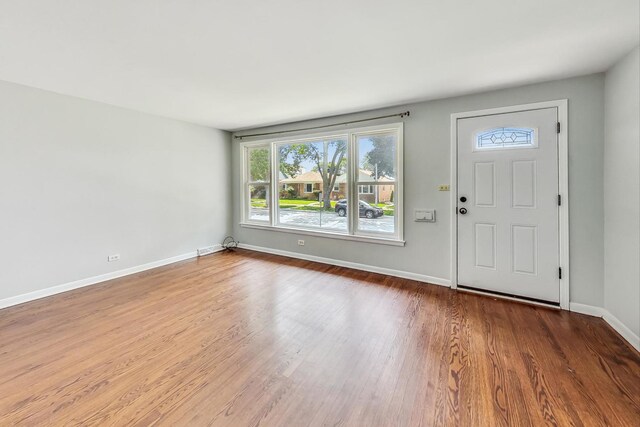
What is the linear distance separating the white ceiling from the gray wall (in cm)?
20

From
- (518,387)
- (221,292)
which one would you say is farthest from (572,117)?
(221,292)

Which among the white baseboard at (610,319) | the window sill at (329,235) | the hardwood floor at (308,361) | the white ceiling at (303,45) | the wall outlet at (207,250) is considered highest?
the white ceiling at (303,45)

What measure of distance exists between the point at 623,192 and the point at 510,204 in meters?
0.85

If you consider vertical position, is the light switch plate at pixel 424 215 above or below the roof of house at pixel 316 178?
below

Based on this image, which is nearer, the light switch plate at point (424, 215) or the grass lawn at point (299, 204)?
the light switch plate at point (424, 215)

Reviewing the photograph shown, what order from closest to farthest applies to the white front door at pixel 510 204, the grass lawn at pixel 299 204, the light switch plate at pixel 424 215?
the white front door at pixel 510 204 → the light switch plate at pixel 424 215 → the grass lawn at pixel 299 204

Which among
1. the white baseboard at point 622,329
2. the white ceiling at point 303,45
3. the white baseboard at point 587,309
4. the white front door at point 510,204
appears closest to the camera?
the white ceiling at point 303,45

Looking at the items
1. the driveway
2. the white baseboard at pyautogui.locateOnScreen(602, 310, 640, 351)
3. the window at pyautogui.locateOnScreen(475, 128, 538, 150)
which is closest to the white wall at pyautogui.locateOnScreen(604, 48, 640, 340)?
the white baseboard at pyautogui.locateOnScreen(602, 310, 640, 351)

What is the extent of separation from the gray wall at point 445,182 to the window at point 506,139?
0.29m

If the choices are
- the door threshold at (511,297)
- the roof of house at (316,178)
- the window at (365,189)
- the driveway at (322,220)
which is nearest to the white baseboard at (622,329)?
the door threshold at (511,297)

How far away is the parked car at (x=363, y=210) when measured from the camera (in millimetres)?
4000

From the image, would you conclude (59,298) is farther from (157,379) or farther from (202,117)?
(202,117)

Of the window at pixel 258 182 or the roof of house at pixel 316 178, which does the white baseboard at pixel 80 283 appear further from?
the roof of house at pixel 316 178

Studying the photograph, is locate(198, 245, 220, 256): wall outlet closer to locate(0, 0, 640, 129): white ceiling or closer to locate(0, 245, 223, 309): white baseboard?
locate(0, 245, 223, 309): white baseboard
